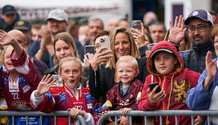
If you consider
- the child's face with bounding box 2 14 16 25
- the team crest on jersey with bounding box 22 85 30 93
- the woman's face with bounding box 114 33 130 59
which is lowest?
the team crest on jersey with bounding box 22 85 30 93

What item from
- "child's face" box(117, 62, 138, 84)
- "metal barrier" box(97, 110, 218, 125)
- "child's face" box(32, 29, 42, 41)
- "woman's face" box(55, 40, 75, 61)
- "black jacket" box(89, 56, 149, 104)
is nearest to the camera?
"metal barrier" box(97, 110, 218, 125)

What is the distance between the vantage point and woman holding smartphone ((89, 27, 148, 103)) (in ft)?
19.4

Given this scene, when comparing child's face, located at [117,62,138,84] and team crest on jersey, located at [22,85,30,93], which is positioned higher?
child's face, located at [117,62,138,84]

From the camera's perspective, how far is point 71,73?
19.9ft

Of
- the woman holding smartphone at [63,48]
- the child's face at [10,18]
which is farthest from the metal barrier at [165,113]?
the child's face at [10,18]

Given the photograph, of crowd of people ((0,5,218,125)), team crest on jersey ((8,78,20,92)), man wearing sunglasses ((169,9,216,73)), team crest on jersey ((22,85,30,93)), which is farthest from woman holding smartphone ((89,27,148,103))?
team crest on jersey ((8,78,20,92))

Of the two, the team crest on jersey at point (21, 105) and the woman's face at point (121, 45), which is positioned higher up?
the woman's face at point (121, 45)

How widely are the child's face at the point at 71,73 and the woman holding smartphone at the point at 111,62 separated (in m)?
0.24

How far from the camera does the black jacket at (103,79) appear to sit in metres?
5.91

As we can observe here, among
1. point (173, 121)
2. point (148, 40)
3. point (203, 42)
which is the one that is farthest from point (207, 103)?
point (148, 40)

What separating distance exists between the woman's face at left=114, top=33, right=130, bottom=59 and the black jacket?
261mm

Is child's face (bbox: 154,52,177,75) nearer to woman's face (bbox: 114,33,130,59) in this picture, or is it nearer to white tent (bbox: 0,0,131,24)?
woman's face (bbox: 114,33,130,59)

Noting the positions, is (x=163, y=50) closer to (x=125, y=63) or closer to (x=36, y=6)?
(x=125, y=63)

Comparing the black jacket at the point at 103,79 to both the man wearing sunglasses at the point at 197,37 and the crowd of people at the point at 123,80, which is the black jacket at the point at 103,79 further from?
the man wearing sunglasses at the point at 197,37
